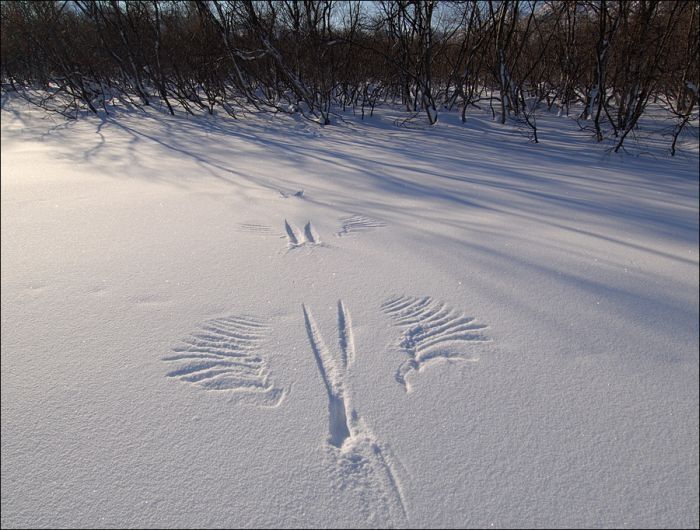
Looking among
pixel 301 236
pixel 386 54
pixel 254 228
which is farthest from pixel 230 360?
pixel 386 54

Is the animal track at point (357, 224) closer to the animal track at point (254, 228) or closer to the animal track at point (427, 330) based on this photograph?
the animal track at point (254, 228)

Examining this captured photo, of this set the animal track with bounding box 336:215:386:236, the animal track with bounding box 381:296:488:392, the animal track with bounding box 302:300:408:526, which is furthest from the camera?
the animal track with bounding box 336:215:386:236

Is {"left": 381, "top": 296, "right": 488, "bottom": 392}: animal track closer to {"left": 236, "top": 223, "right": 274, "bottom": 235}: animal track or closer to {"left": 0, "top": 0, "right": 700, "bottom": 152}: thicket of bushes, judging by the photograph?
{"left": 236, "top": 223, "right": 274, "bottom": 235}: animal track

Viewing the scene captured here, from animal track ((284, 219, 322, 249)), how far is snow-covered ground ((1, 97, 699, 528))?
0.02 m

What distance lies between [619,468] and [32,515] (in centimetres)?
122

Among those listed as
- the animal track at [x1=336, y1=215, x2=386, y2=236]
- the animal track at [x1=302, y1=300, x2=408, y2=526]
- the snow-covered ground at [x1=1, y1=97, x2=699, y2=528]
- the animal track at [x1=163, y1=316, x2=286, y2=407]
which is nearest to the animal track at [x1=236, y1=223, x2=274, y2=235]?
the snow-covered ground at [x1=1, y1=97, x2=699, y2=528]

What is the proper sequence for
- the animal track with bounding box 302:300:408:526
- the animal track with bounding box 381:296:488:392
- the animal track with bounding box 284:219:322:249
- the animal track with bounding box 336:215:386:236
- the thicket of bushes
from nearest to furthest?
the animal track with bounding box 302:300:408:526, the animal track with bounding box 381:296:488:392, the animal track with bounding box 284:219:322:249, the animal track with bounding box 336:215:386:236, the thicket of bushes

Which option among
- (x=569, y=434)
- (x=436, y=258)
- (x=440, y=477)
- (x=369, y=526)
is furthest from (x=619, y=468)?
(x=436, y=258)

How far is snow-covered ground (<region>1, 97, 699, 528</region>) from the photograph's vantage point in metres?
0.83

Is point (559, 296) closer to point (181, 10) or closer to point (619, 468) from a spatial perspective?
point (619, 468)

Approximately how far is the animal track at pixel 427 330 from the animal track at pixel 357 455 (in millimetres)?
173

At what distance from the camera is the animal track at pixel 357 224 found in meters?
2.12

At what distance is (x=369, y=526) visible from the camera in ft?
2.56

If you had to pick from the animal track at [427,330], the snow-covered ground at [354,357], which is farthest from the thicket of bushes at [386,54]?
the animal track at [427,330]
